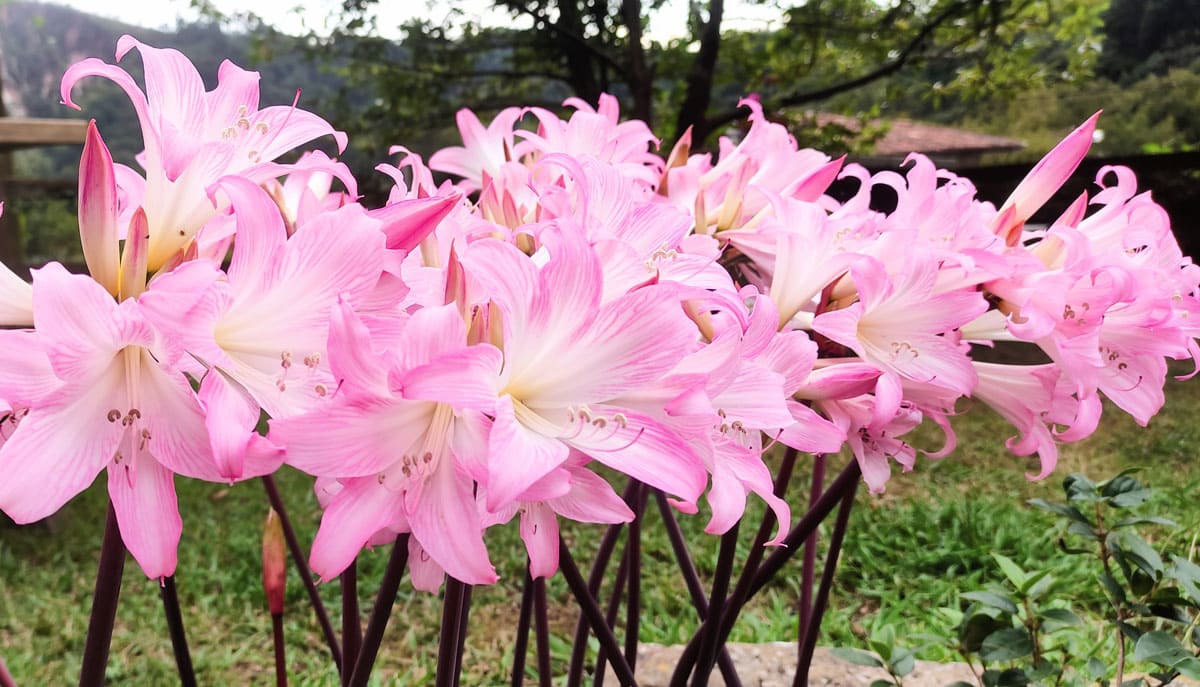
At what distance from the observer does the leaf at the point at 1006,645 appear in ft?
2.61

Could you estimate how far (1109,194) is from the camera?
527mm

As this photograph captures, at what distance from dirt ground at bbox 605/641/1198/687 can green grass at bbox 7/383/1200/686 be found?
32cm

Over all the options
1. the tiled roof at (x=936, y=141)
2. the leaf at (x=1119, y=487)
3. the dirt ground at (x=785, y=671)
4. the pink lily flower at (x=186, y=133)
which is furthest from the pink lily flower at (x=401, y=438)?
the tiled roof at (x=936, y=141)

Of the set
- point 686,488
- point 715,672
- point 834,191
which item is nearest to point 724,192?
point 686,488

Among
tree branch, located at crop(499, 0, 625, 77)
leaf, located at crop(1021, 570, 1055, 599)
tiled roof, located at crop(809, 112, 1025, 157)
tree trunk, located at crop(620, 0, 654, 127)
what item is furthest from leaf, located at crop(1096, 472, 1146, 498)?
tiled roof, located at crop(809, 112, 1025, 157)

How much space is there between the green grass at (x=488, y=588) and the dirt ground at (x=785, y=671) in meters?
0.32

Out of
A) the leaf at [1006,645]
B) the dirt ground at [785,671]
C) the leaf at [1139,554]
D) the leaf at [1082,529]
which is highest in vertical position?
the leaf at [1082,529]

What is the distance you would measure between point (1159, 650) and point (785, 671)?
586mm

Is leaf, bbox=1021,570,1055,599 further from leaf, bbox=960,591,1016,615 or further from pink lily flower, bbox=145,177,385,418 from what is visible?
pink lily flower, bbox=145,177,385,418

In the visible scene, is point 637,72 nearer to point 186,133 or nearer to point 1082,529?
point 1082,529

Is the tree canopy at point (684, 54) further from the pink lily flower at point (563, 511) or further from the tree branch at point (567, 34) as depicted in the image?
the pink lily flower at point (563, 511)

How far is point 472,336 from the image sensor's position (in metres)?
0.31

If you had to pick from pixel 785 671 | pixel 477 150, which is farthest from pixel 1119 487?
pixel 477 150

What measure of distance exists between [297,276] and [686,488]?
0.56 feet
